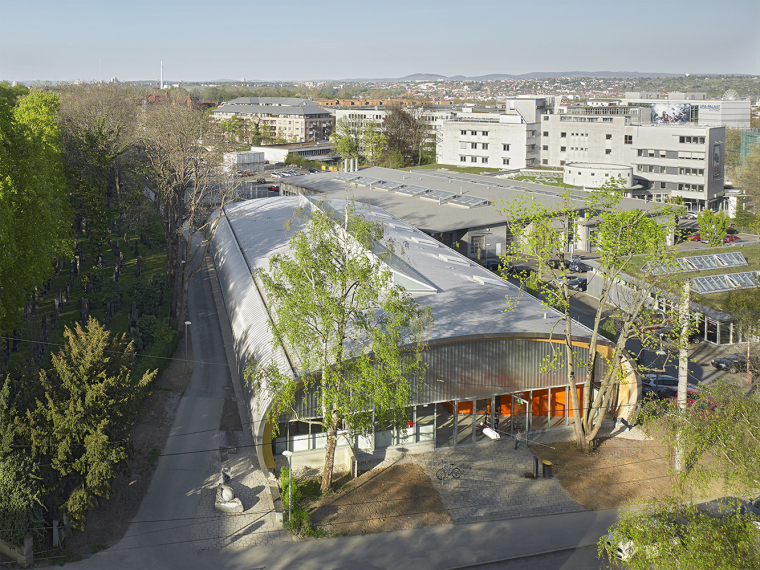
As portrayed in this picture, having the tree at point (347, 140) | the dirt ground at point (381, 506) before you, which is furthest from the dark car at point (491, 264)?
the tree at point (347, 140)

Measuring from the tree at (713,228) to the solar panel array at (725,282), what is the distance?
1348 cm

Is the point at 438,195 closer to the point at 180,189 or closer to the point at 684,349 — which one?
the point at 180,189

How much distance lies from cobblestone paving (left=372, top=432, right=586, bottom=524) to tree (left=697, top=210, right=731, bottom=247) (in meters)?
34.1

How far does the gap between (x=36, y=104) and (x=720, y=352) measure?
159 feet

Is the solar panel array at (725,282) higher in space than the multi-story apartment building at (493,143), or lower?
lower

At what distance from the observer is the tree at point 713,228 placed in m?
49.3

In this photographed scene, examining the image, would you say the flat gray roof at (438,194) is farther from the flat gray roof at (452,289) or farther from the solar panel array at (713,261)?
the flat gray roof at (452,289)

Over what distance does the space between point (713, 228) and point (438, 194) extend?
19.8 m

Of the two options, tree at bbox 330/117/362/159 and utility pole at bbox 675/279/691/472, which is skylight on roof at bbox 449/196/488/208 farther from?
tree at bbox 330/117/362/159

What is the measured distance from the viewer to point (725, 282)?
117 feet

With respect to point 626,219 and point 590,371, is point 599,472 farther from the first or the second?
point 626,219

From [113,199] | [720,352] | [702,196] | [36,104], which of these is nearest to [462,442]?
[720,352]

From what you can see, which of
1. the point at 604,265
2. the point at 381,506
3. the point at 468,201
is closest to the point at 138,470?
the point at 381,506

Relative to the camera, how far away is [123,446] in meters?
17.5
